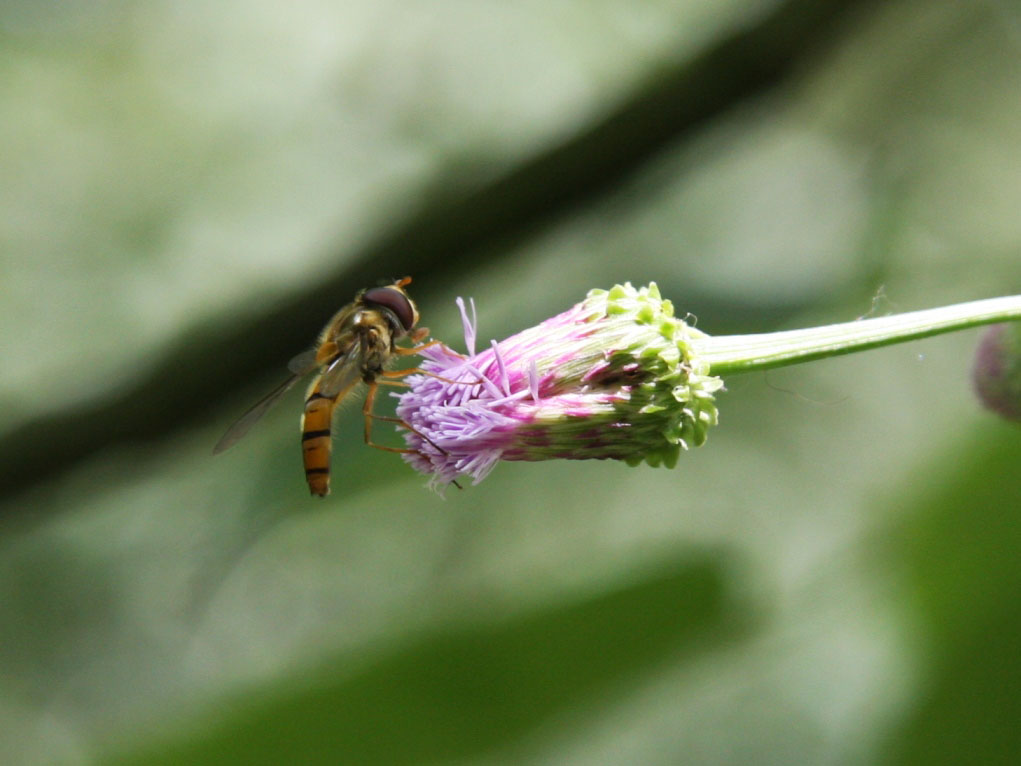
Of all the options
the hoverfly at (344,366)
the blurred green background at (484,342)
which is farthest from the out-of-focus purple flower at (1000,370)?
the hoverfly at (344,366)

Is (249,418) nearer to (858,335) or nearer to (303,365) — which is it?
(303,365)

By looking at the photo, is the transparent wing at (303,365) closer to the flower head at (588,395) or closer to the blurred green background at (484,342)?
the blurred green background at (484,342)

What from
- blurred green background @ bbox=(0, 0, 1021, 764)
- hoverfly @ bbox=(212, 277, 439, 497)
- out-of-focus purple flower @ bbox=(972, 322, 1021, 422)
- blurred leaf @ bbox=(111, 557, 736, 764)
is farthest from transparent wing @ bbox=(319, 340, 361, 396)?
out-of-focus purple flower @ bbox=(972, 322, 1021, 422)

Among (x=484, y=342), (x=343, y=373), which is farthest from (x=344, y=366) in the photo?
(x=484, y=342)

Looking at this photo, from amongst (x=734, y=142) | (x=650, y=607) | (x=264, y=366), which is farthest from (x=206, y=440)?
(x=734, y=142)

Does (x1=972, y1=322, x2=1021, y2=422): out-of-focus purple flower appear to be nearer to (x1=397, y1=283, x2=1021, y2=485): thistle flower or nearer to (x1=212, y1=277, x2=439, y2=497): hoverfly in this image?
(x1=397, y1=283, x2=1021, y2=485): thistle flower
